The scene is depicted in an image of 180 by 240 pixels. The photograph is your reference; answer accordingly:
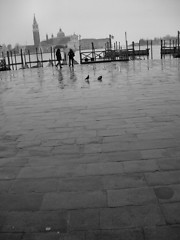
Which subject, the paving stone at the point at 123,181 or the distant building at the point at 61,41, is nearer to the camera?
the paving stone at the point at 123,181

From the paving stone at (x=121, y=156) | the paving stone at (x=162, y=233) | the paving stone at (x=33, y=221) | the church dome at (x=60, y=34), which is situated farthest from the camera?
the church dome at (x=60, y=34)

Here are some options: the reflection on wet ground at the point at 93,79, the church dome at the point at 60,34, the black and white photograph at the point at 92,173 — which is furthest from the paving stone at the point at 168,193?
the church dome at the point at 60,34

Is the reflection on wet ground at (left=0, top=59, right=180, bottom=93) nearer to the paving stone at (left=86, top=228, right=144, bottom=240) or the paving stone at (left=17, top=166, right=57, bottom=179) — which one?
the paving stone at (left=17, top=166, right=57, bottom=179)

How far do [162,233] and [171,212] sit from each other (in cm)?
34

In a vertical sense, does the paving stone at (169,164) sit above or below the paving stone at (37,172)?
above

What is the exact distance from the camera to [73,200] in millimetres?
2994

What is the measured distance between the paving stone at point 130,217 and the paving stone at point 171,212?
0.05 m

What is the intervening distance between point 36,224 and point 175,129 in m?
3.30

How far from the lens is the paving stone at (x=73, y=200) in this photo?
2.88 metres

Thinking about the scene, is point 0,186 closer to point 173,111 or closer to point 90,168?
point 90,168

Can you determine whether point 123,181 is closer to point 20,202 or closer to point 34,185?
point 34,185

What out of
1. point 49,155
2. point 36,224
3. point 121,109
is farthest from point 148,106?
point 36,224

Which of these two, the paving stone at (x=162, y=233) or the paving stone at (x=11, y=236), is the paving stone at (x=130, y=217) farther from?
the paving stone at (x=11, y=236)

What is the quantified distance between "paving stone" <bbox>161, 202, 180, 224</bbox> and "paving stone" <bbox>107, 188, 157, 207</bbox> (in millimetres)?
137
